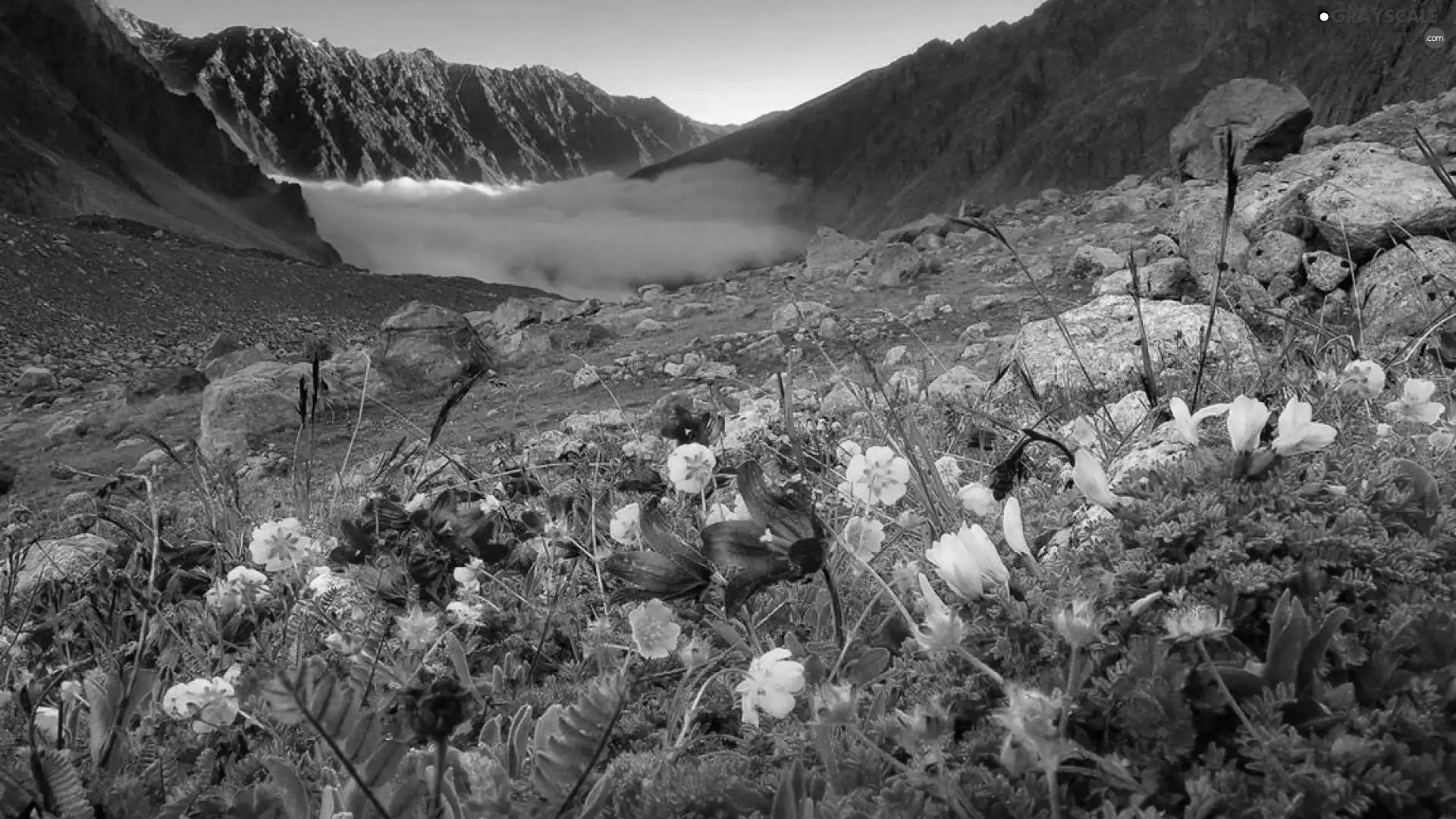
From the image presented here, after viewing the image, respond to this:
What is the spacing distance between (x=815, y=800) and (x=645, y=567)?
1.92ft

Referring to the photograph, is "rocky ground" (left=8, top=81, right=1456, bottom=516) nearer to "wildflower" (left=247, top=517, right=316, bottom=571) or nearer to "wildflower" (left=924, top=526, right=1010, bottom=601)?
"wildflower" (left=247, top=517, right=316, bottom=571)

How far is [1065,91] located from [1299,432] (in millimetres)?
173477

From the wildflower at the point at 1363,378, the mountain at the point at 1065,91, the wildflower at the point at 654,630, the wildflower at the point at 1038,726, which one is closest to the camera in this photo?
the wildflower at the point at 1038,726

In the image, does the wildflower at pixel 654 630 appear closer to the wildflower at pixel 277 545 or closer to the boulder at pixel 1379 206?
the wildflower at pixel 277 545

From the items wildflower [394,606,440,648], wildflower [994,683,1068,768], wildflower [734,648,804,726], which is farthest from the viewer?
wildflower [394,606,440,648]

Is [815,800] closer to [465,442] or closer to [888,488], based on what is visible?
[888,488]

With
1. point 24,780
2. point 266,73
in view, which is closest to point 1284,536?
point 24,780

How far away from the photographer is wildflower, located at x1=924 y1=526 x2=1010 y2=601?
158cm

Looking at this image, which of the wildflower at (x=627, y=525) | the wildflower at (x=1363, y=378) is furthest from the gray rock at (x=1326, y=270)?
the wildflower at (x=627, y=525)

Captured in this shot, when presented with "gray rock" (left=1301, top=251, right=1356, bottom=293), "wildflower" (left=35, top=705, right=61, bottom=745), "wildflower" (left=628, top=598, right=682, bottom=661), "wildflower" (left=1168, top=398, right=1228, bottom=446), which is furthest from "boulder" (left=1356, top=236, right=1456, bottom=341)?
"wildflower" (left=35, top=705, right=61, bottom=745)

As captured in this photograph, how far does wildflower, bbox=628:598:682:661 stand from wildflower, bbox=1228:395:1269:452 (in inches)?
44.1

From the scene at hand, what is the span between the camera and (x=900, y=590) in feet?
7.07

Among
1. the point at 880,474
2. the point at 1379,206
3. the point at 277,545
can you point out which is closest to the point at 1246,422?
the point at 880,474

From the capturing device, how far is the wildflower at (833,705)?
1.28 m
